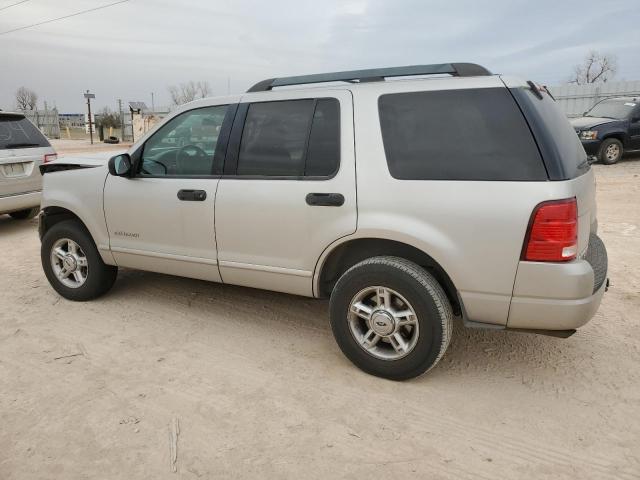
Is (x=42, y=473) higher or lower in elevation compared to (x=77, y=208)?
lower

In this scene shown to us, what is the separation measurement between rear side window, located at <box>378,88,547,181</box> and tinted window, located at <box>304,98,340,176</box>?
0.31 m

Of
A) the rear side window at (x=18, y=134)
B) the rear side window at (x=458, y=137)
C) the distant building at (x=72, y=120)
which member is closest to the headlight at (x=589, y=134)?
the rear side window at (x=458, y=137)

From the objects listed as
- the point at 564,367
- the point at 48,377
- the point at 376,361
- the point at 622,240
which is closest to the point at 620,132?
the point at 622,240

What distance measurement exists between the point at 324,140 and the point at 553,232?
1.47 metres

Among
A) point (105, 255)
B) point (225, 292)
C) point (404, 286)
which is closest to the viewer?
point (404, 286)

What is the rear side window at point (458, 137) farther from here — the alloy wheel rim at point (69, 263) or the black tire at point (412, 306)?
the alloy wheel rim at point (69, 263)

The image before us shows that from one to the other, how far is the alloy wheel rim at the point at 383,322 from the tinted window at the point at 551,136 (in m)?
1.10

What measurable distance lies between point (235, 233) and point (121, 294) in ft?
5.90

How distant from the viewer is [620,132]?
41.0 feet

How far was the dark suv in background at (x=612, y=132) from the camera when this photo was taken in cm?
1238

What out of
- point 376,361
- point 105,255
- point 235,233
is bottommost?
point 376,361

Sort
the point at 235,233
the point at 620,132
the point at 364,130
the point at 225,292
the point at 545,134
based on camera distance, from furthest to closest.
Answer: the point at 620,132, the point at 225,292, the point at 235,233, the point at 364,130, the point at 545,134

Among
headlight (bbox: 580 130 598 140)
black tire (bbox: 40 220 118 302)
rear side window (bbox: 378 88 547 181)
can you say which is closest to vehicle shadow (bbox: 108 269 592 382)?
black tire (bbox: 40 220 118 302)

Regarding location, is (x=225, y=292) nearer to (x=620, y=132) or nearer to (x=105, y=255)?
(x=105, y=255)
